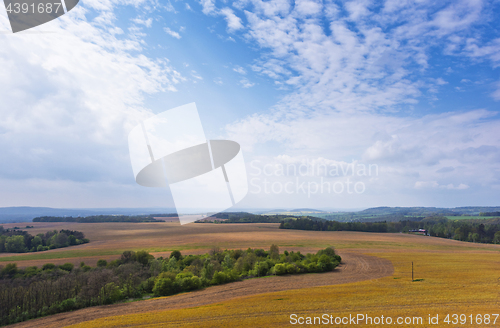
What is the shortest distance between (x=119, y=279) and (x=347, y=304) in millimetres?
24640

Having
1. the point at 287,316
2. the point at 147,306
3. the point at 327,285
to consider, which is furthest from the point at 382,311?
the point at 147,306

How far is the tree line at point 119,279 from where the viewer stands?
23.0 metres

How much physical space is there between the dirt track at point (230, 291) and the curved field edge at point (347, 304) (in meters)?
1.81

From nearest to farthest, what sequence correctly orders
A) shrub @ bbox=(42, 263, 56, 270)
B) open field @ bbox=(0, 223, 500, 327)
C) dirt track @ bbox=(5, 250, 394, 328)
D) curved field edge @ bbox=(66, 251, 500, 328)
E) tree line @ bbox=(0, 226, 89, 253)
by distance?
curved field edge @ bbox=(66, 251, 500, 328), open field @ bbox=(0, 223, 500, 327), dirt track @ bbox=(5, 250, 394, 328), shrub @ bbox=(42, 263, 56, 270), tree line @ bbox=(0, 226, 89, 253)

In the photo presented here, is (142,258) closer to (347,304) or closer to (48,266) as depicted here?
(48,266)

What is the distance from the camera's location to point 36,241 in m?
55.1

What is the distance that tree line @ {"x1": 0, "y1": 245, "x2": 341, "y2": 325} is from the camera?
22969 millimetres

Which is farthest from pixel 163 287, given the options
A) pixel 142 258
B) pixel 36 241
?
pixel 36 241

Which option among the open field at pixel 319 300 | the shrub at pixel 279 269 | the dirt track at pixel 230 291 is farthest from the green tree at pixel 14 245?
the shrub at pixel 279 269

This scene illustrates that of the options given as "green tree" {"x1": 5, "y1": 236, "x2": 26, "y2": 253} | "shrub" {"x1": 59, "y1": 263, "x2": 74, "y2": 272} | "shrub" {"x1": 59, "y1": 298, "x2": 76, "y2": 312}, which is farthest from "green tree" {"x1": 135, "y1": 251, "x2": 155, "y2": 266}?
"green tree" {"x1": 5, "y1": 236, "x2": 26, "y2": 253}

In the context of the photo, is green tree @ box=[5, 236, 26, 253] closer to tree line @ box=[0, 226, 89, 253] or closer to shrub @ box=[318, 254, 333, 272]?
tree line @ box=[0, 226, 89, 253]

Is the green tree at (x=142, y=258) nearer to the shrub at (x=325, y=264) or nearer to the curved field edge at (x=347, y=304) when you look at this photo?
the curved field edge at (x=347, y=304)

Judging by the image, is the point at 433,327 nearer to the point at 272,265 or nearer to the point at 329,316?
the point at 329,316

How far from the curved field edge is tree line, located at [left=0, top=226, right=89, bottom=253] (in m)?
49.7
